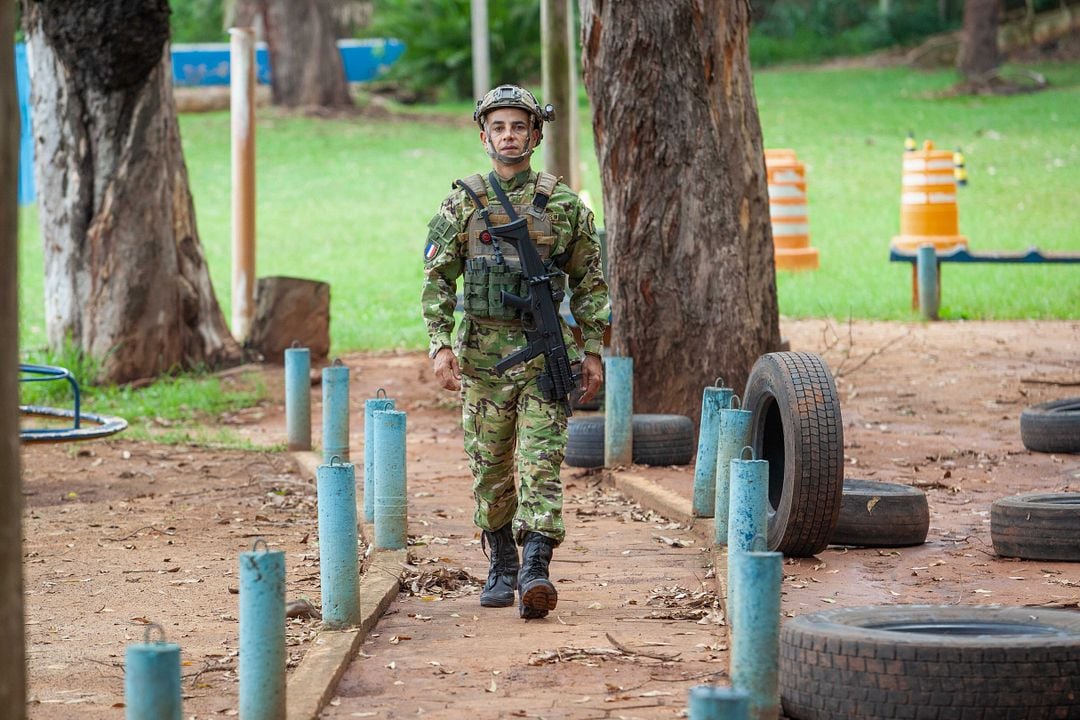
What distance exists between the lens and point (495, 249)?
21.8 ft

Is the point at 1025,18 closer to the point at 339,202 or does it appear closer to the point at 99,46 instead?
the point at 339,202

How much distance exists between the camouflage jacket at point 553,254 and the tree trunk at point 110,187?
7.13 meters

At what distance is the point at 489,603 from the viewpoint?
6793mm

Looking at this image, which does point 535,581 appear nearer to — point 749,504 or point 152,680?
point 749,504

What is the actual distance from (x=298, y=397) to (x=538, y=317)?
176 inches

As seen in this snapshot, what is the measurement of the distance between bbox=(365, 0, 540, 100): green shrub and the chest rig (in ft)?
111

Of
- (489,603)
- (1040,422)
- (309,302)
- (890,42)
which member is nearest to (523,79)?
(890,42)

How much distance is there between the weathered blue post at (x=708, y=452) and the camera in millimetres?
8227

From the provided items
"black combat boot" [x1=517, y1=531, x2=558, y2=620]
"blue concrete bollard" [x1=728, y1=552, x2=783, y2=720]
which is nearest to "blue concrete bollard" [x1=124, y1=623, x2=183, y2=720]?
"blue concrete bollard" [x1=728, y1=552, x2=783, y2=720]

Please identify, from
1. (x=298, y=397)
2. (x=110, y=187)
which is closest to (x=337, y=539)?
(x=298, y=397)

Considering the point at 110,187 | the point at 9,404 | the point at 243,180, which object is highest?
the point at 243,180

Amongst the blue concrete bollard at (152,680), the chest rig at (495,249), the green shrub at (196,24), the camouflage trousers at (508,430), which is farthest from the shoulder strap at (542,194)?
the green shrub at (196,24)

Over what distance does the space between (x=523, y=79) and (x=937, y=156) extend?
72.7 ft

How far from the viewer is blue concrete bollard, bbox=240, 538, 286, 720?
4.78 metres
